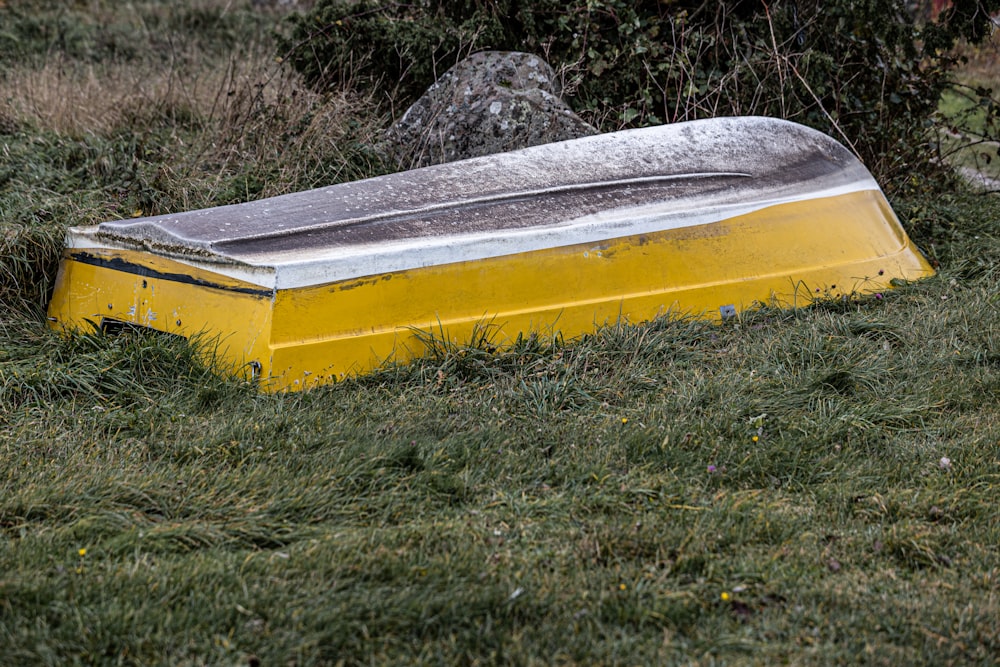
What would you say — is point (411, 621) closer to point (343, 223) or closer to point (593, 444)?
point (593, 444)

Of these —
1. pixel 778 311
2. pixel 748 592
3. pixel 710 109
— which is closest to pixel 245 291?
pixel 748 592

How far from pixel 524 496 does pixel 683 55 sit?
Result: 3.65m

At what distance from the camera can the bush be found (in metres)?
5.35

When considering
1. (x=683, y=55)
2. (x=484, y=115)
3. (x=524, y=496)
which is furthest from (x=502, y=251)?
(x=683, y=55)

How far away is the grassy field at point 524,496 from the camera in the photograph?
2.07 meters

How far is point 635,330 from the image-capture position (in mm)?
3580

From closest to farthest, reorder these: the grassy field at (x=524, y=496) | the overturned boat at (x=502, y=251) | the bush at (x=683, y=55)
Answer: the grassy field at (x=524, y=496) < the overturned boat at (x=502, y=251) < the bush at (x=683, y=55)

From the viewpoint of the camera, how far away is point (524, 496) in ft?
8.61

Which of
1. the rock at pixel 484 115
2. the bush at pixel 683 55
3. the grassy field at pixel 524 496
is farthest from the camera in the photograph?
the bush at pixel 683 55

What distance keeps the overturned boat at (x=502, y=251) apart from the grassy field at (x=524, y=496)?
13 centimetres

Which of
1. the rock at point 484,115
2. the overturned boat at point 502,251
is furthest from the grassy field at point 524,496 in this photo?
the rock at point 484,115

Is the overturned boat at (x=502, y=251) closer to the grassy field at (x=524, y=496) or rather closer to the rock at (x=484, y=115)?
the grassy field at (x=524, y=496)

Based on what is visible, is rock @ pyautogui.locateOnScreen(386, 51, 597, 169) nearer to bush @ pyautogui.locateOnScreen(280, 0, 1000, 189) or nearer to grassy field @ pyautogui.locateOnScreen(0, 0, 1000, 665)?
bush @ pyautogui.locateOnScreen(280, 0, 1000, 189)

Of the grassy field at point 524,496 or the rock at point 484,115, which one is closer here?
the grassy field at point 524,496
